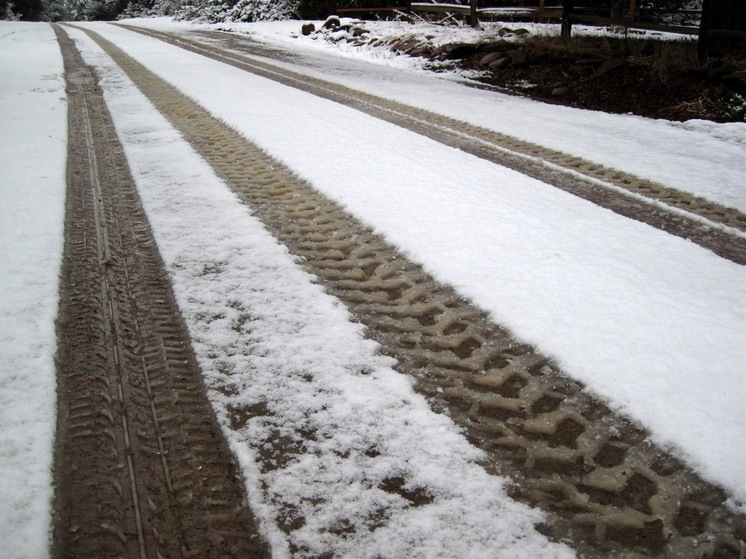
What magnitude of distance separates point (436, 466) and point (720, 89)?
25.7ft

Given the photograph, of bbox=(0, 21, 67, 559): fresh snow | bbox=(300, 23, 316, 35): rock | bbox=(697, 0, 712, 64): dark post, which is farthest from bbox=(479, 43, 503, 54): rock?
bbox=(0, 21, 67, 559): fresh snow

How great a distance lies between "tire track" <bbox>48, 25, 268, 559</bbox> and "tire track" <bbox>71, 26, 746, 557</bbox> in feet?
0.82

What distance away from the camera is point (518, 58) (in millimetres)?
10523

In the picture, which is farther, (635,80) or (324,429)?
(635,80)

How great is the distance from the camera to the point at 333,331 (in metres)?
2.59

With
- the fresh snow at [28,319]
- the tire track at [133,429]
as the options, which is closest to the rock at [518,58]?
the fresh snow at [28,319]

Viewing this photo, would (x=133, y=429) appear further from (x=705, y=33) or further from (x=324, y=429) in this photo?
(x=705, y=33)

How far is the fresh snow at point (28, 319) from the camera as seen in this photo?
1682mm

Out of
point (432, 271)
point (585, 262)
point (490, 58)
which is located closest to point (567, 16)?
point (490, 58)

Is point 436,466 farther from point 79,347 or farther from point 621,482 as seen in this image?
point 79,347

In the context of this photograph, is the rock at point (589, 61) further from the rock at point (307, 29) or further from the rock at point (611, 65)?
the rock at point (307, 29)

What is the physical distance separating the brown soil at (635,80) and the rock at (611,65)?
34mm

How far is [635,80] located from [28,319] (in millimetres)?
8905

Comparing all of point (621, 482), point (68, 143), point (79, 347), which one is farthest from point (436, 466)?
point (68, 143)
